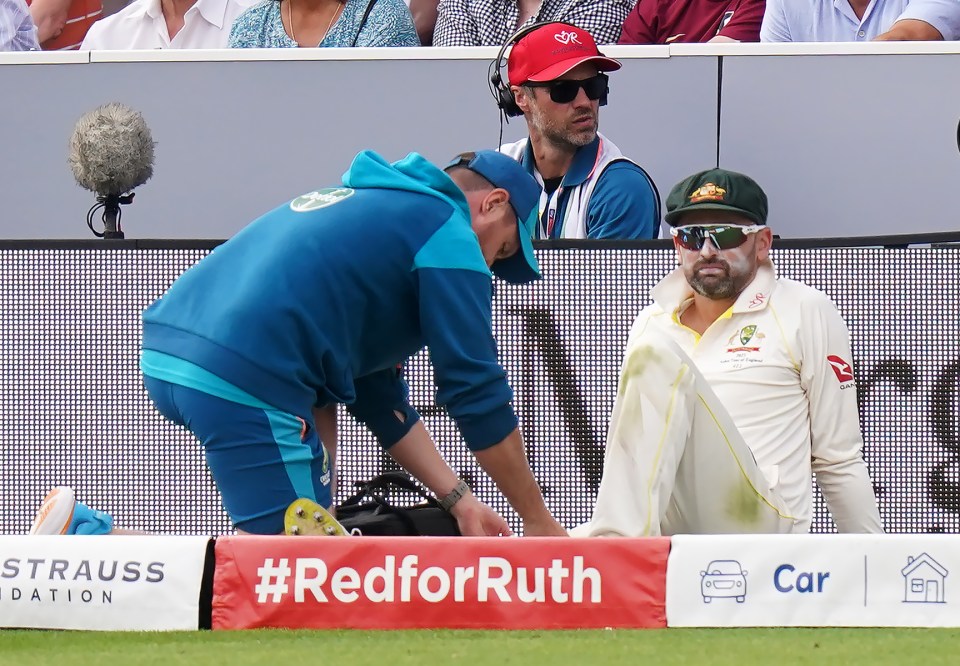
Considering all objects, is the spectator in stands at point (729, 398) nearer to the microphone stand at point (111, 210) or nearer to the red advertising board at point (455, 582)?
the red advertising board at point (455, 582)

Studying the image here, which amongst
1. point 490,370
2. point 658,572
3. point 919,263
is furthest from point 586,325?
point 658,572

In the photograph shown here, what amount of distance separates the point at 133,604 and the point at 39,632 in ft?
0.76

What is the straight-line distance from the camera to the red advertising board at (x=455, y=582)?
3.70 m

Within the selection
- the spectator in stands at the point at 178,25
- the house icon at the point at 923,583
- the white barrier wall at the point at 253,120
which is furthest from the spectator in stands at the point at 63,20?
the house icon at the point at 923,583

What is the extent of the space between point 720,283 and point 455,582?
1627 millimetres

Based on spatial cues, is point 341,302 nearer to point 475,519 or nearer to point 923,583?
point 475,519

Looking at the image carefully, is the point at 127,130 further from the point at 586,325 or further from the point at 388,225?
the point at 388,225

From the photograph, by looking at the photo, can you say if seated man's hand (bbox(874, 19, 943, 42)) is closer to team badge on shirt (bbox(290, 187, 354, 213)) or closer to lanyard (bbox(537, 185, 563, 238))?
lanyard (bbox(537, 185, 563, 238))

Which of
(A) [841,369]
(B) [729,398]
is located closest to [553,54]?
(B) [729,398]

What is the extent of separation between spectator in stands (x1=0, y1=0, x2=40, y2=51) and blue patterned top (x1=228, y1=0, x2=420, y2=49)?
1070mm

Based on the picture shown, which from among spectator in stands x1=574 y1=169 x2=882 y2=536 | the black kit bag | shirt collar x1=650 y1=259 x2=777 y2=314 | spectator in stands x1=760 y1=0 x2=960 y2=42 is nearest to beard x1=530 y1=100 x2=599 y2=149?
spectator in stands x1=574 y1=169 x2=882 y2=536

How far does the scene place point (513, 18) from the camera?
22.6 feet

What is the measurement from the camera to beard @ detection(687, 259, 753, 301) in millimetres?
4910

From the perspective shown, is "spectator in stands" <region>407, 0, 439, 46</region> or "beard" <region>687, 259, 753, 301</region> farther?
"spectator in stands" <region>407, 0, 439, 46</region>
